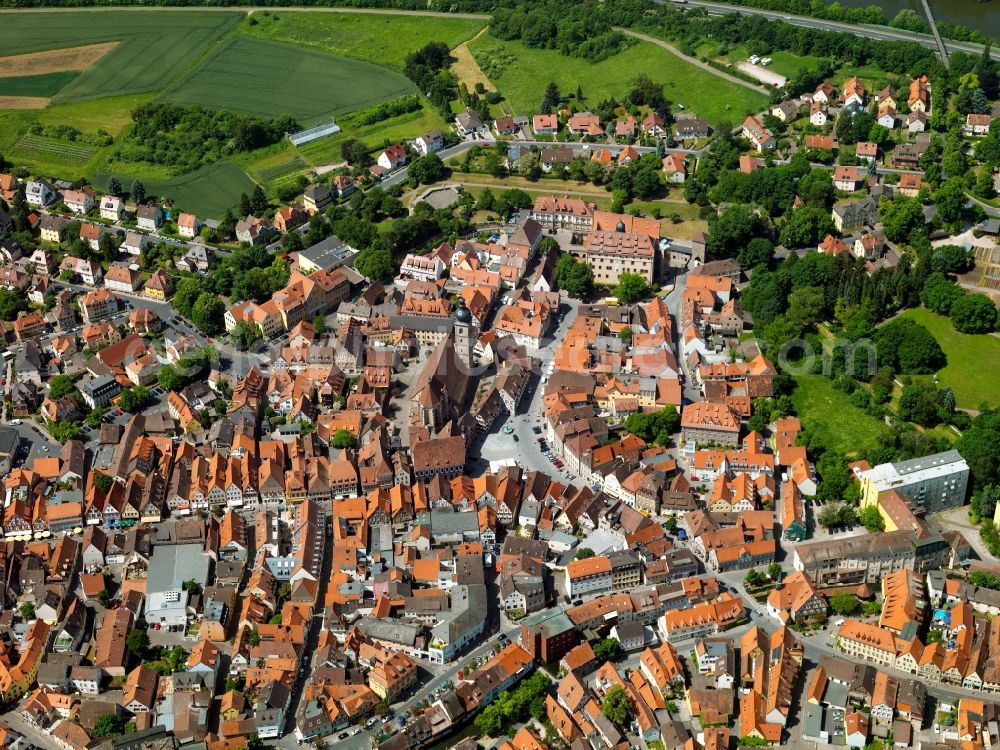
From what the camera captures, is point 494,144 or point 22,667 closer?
point 22,667

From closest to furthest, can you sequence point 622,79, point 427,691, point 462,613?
point 427,691, point 462,613, point 622,79

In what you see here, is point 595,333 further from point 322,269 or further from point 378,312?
point 322,269

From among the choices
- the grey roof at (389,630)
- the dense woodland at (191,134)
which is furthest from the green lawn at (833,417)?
the dense woodland at (191,134)

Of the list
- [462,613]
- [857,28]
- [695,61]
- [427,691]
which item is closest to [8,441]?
[462,613]

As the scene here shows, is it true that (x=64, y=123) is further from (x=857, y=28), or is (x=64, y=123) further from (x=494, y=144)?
(x=857, y=28)

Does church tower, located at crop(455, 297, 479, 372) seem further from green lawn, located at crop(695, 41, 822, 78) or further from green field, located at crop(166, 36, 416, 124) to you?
green lawn, located at crop(695, 41, 822, 78)

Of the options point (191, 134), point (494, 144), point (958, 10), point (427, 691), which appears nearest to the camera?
point (427, 691)

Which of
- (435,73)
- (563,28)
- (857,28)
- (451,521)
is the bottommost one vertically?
(451,521)
